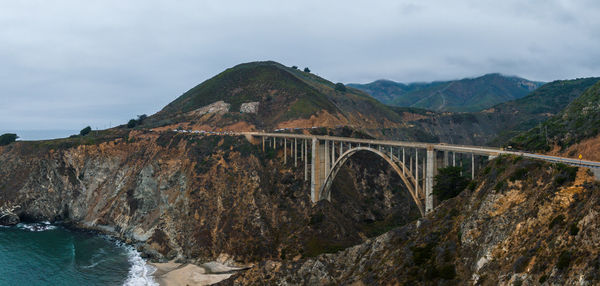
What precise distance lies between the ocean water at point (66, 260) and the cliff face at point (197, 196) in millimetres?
5882

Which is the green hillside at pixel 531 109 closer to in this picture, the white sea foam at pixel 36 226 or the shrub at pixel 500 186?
the shrub at pixel 500 186

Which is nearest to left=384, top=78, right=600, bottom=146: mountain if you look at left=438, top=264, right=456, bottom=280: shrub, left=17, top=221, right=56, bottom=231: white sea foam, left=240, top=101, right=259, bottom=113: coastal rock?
left=240, top=101, right=259, bottom=113: coastal rock

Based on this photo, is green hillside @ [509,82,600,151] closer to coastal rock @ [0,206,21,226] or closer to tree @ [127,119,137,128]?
coastal rock @ [0,206,21,226]

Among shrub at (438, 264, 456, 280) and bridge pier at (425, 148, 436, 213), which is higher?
bridge pier at (425, 148, 436, 213)

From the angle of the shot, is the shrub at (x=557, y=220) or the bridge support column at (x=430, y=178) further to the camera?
the bridge support column at (x=430, y=178)

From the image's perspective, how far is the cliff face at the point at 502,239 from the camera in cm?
2350

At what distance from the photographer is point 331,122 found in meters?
130

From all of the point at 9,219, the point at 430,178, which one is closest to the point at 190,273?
the point at 430,178

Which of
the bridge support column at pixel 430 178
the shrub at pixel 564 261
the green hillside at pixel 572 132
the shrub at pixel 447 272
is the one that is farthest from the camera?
the bridge support column at pixel 430 178

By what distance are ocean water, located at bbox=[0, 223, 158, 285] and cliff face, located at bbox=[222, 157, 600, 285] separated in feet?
125

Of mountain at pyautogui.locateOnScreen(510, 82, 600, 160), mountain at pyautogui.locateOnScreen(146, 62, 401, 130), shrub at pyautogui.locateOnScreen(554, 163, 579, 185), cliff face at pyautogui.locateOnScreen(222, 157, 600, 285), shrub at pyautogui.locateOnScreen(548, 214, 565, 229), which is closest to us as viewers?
cliff face at pyautogui.locateOnScreen(222, 157, 600, 285)

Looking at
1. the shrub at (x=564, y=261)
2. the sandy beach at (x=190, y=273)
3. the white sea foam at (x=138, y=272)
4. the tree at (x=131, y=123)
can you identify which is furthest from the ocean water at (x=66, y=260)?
the tree at (x=131, y=123)

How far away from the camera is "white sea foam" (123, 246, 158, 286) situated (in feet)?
197

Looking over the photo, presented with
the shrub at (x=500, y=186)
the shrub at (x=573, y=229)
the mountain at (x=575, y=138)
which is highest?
the mountain at (x=575, y=138)
